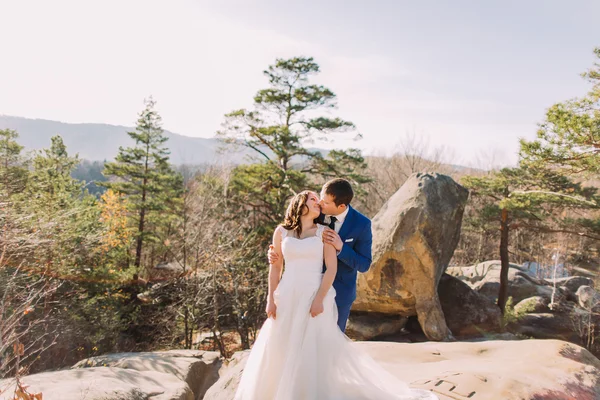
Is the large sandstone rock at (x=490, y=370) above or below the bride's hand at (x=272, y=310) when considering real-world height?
below

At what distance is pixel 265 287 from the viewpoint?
15797 mm

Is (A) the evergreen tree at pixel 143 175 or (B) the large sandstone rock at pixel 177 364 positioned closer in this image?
(B) the large sandstone rock at pixel 177 364

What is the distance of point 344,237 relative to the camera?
3.96 m

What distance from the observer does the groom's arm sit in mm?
3826

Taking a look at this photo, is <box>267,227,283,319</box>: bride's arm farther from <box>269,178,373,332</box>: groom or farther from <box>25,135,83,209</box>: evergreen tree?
<box>25,135,83,209</box>: evergreen tree

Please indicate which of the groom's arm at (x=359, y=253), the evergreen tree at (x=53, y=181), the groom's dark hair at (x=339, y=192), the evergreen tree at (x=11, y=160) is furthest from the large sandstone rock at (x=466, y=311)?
the evergreen tree at (x=11, y=160)

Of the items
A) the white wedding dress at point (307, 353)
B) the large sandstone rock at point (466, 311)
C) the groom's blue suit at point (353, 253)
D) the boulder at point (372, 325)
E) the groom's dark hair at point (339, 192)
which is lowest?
the boulder at point (372, 325)

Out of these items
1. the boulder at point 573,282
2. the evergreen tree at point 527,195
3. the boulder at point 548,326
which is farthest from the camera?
the boulder at point 573,282

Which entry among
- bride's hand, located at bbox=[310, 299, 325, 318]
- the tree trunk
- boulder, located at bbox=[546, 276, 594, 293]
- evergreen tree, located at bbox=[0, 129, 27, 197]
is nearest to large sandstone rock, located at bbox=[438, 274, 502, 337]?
the tree trunk

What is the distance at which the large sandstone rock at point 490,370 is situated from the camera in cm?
415

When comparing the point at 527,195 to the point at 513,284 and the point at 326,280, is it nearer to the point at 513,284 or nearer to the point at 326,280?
the point at 513,284

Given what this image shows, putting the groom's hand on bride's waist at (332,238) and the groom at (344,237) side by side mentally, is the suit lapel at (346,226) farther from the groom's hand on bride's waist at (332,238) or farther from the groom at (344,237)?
the groom's hand on bride's waist at (332,238)

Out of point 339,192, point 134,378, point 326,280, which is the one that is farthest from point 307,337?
point 134,378

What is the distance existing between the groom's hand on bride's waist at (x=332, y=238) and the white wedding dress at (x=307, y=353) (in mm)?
68
